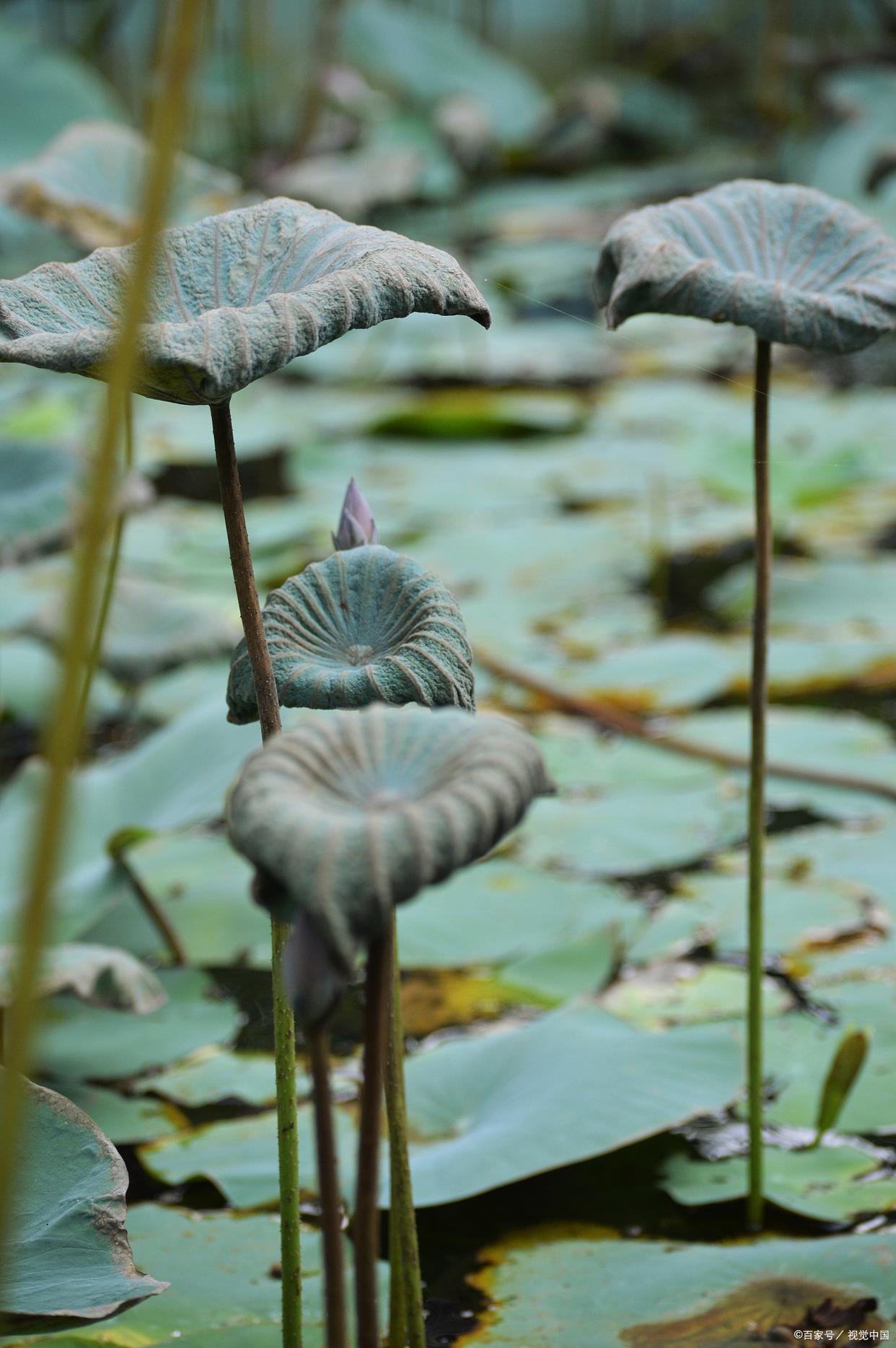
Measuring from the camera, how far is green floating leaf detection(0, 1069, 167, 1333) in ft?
1.86

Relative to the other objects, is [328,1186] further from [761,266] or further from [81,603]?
[761,266]

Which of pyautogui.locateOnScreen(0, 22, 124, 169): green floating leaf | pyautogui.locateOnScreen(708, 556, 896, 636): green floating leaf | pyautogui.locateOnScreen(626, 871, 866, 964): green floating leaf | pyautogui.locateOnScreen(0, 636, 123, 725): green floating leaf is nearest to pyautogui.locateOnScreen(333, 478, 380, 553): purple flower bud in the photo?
pyautogui.locateOnScreen(626, 871, 866, 964): green floating leaf

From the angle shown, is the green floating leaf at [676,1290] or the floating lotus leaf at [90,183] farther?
the floating lotus leaf at [90,183]

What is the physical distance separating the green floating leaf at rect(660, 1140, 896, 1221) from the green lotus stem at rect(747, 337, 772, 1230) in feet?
0.08

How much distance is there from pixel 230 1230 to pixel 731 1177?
326 mm

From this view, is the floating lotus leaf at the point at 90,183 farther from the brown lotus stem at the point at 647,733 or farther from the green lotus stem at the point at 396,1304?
the green lotus stem at the point at 396,1304

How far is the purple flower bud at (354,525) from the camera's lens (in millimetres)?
680

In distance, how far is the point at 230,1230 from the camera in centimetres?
85

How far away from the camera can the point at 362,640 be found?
614 millimetres

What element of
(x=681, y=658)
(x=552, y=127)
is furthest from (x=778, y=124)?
(x=681, y=658)

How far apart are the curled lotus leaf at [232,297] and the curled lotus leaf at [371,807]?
137mm

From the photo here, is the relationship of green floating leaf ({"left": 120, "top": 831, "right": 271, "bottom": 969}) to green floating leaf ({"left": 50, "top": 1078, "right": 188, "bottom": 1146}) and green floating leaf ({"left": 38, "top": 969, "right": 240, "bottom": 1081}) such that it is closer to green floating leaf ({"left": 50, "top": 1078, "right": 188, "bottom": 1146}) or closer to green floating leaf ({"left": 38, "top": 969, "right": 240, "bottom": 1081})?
green floating leaf ({"left": 38, "top": 969, "right": 240, "bottom": 1081})

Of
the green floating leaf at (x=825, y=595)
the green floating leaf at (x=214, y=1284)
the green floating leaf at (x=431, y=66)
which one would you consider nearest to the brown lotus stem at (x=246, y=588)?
the green floating leaf at (x=214, y=1284)

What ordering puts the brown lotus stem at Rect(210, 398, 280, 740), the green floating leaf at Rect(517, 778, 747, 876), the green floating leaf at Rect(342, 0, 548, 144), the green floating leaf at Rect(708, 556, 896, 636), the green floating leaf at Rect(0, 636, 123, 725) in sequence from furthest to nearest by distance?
1. the green floating leaf at Rect(342, 0, 548, 144)
2. the green floating leaf at Rect(708, 556, 896, 636)
3. the green floating leaf at Rect(0, 636, 123, 725)
4. the green floating leaf at Rect(517, 778, 747, 876)
5. the brown lotus stem at Rect(210, 398, 280, 740)
